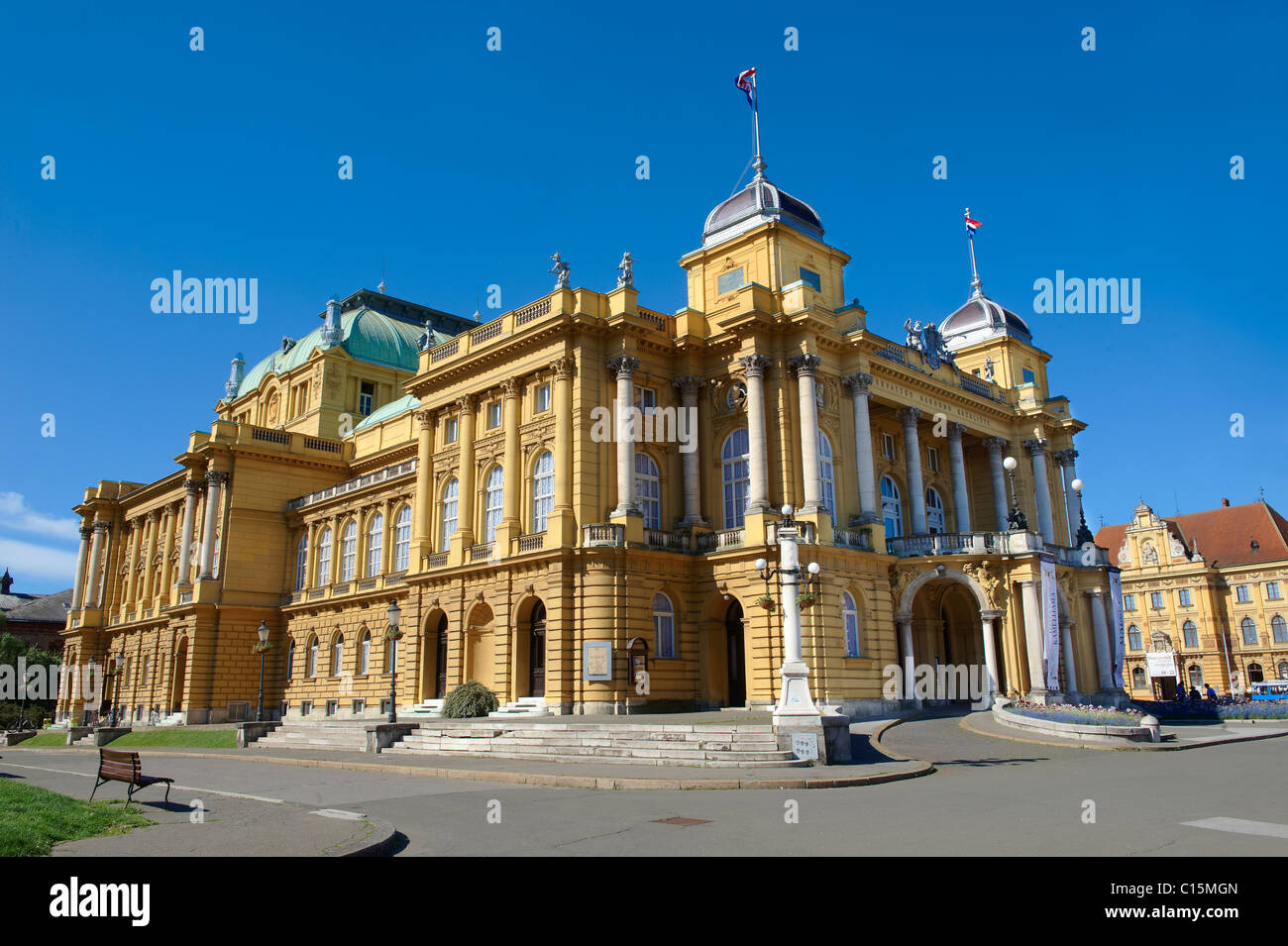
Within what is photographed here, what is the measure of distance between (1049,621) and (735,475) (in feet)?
43.1

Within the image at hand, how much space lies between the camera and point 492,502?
123 ft

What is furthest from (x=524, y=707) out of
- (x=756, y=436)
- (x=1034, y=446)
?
(x=1034, y=446)

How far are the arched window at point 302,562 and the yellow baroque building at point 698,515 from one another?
232 cm

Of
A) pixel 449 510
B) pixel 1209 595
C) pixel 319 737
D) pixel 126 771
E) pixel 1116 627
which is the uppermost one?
pixel 449 510

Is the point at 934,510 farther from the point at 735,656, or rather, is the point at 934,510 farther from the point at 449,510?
the point at 449,510

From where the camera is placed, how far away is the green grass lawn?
9.62m

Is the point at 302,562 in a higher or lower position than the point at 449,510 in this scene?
lower

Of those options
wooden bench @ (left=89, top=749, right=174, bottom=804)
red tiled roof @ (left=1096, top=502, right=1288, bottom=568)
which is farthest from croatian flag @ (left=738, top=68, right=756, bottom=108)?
red tiled roof @ (left=1096, top=502, right=1288, bottom=568)

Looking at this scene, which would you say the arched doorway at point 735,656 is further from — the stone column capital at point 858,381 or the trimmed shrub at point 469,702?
the stone column capital at point 858,381

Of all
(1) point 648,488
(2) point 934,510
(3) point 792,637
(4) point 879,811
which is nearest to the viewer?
(4) point 879,811

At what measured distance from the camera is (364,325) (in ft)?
204

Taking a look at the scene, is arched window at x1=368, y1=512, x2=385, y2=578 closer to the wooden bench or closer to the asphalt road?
the asphalt road

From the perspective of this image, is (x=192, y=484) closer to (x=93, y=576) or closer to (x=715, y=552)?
(x=93, y=576)
